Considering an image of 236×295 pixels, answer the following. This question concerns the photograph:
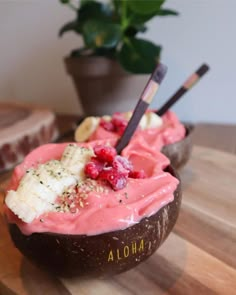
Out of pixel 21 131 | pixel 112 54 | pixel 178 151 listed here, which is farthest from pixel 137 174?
pixel 112 54

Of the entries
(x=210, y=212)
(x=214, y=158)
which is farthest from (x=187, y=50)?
(x=210, y=212)

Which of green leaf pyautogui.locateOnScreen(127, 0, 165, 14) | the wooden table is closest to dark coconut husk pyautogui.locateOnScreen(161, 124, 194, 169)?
the wooden table

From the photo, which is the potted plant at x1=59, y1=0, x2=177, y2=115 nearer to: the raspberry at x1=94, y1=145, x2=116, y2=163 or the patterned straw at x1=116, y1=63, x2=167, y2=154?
the patterned straw at x1=116, y1=63, x2=167, y2=154

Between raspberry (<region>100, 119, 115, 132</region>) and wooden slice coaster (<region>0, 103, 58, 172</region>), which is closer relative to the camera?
raspberry (<region>100, 119, 115, 132</region>)

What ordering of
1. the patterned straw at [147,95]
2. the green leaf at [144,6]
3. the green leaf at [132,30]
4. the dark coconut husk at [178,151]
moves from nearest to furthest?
the patterned straw at [147,95] → the dark coconut husk at [178,151] → the green leaf at [144,6] → the green leaf at [132,30]

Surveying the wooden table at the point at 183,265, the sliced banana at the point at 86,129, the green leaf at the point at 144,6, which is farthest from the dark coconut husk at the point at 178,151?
the green leaf at the point at 144,6

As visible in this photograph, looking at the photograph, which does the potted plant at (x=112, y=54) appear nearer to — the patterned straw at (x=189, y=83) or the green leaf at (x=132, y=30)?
the green leaf at (x=132, y=30)

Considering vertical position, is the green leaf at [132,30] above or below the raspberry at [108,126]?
above

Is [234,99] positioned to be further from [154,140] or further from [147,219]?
[147,219]
